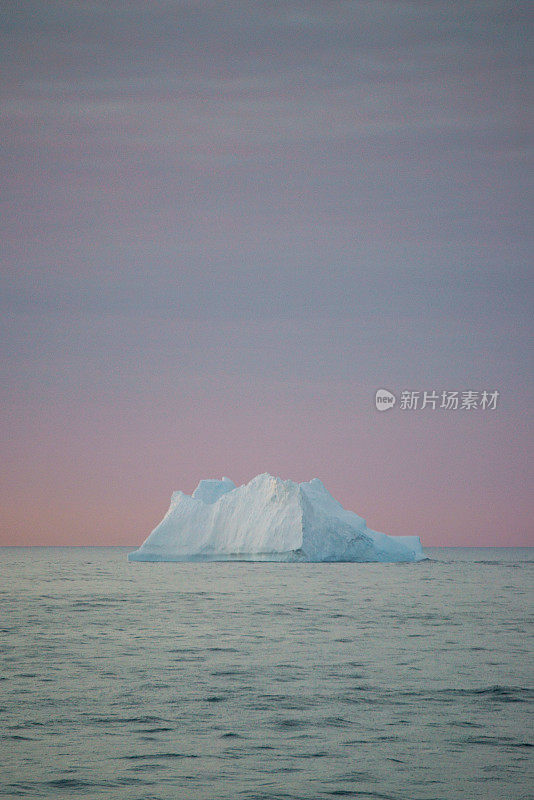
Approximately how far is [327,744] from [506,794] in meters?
2.48

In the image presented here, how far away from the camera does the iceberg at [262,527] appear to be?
64.9 metres

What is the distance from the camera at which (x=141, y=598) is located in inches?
1433

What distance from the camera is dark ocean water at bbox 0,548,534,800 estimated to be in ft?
28.9

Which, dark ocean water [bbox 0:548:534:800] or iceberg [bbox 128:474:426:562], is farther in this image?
iceberg [bbox 128:474:426:562]

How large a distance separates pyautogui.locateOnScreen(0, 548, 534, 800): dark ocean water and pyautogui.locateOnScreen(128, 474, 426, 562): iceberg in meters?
38.4

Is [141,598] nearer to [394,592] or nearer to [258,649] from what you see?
[394,592]

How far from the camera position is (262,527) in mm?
66625

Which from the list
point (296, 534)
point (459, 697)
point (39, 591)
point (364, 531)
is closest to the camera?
point (459, 697)

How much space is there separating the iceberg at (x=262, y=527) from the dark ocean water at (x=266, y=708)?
3839 centimetres

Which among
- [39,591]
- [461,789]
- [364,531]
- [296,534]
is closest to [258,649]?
[461,789]

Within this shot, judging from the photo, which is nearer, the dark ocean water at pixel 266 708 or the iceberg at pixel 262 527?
the dark ocean water at pixel 266 708

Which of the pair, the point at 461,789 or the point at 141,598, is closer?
the point at 461,789

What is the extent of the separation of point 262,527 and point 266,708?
54671 millimetres

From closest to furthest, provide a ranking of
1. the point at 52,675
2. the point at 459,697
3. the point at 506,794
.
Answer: the point at 506,794 < the point at 459,697 < the point at 52,675
